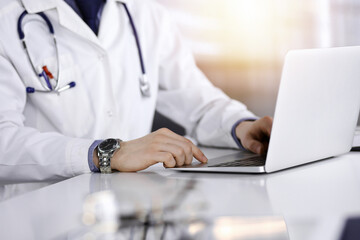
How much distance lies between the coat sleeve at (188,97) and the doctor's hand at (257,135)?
0.16m

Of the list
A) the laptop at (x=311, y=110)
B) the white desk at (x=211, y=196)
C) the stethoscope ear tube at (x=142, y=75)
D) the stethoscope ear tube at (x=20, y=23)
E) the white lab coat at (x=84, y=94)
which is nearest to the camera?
the white desk at (x=211, y=196)

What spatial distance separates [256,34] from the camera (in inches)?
98.1

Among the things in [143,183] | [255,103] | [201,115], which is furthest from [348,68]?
[255,103]

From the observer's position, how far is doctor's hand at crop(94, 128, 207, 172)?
39.3 inches

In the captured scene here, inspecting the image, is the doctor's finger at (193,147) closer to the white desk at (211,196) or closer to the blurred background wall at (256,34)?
the white desk at (211,196)

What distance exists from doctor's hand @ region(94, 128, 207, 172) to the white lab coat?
0.31ft

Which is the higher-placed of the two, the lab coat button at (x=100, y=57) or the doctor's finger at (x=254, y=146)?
the lab coat button at (x=100, y=57)

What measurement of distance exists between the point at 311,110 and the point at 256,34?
5.38 ft

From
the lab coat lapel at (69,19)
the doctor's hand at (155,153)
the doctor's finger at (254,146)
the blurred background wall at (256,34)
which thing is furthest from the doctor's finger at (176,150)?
the blurred background wall at (256,34)

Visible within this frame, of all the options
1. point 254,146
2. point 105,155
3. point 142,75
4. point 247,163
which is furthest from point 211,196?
point 142,75

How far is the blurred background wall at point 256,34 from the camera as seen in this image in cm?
239

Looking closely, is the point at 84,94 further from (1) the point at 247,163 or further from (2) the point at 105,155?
(1) the point at 247,163

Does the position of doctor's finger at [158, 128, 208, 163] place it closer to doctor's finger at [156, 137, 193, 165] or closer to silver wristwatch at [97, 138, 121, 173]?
doctor's finger at [156, 137, 193, 165]

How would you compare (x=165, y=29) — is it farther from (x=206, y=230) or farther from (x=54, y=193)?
(x=206, y=230)
